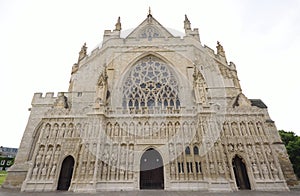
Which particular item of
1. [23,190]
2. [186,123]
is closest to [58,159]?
[23,190]

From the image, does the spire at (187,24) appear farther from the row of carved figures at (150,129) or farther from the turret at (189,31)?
the row of carved figures at (150,129)

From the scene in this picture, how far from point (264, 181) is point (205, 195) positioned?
5.07 m

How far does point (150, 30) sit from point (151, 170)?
1574cm

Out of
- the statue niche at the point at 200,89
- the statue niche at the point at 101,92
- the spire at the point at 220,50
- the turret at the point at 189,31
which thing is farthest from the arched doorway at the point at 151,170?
the spire at the point at 220,50

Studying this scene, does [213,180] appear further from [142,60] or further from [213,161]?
[142,60]

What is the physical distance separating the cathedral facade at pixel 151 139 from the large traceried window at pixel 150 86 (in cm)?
10

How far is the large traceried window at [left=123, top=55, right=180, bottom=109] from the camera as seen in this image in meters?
14.9

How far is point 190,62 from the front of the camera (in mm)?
16375

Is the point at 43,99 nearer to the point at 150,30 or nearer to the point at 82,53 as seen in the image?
the point at 82,53

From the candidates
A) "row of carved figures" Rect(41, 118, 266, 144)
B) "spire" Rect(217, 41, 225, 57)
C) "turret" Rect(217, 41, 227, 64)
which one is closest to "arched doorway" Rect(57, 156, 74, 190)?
"row of carved figures" Rect(41, 118, 266, 144)

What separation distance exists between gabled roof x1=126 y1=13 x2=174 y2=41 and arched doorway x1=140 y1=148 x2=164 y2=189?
13.3 meters

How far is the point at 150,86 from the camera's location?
1572 cm

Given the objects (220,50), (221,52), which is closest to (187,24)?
(220,50)

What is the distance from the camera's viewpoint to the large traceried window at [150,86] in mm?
14914
